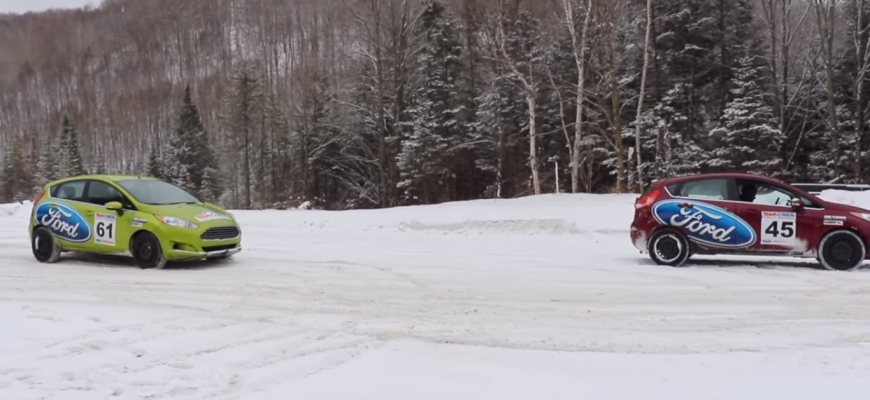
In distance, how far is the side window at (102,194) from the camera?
35.7ft

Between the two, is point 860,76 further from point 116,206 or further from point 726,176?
point 116,206

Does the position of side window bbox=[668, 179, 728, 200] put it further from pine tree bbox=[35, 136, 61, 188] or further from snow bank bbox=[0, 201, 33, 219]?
pine tree bbox=[35, 136, 61, 188]

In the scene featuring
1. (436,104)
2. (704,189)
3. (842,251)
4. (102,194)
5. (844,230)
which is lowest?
(842,251)

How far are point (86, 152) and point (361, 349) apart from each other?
12113 cm

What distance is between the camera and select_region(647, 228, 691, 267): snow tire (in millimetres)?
10852

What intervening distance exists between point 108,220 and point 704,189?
10.6 m

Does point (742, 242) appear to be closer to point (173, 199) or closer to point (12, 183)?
point (173, 199)

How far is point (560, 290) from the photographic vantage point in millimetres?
8703

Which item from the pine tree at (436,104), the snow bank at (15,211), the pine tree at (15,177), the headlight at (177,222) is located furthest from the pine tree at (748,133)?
the pine tree at (15,177)

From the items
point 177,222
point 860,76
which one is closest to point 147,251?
point 177,222

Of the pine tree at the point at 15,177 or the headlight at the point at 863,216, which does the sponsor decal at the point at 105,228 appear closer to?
the headlight at the point at 863,216

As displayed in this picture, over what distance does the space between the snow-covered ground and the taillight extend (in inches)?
44.8

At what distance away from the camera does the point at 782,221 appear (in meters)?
10.4

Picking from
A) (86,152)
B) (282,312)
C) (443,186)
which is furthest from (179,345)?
(86,152)
